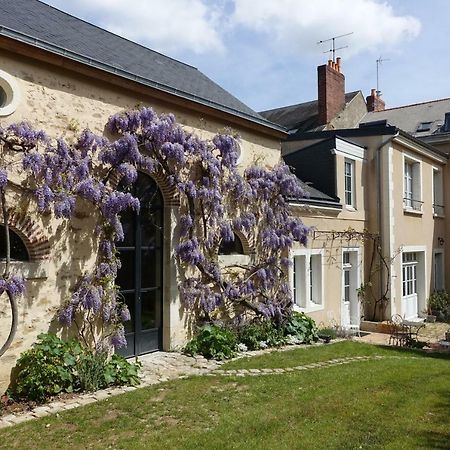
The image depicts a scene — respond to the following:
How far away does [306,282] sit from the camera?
12930mm

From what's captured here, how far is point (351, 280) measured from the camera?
15070 mm

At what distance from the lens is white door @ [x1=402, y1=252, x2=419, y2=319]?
1670 centimetres

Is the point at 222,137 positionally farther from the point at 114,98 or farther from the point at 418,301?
the point at 418,301

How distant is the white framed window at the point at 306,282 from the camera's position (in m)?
12.9

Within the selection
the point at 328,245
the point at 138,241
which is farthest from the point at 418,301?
the point at 138,241

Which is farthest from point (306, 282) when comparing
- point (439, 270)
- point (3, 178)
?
point (439, 270)

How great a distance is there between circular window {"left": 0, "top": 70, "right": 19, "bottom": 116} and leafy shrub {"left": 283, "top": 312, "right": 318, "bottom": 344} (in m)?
7.37

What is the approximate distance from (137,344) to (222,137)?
4348mm

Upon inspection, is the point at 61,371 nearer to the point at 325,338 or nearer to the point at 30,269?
the point at 30,269

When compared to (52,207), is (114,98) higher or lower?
higher

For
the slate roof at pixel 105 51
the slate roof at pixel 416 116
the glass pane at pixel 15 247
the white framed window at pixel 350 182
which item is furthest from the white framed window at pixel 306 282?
the slate roof at pixel 416 116

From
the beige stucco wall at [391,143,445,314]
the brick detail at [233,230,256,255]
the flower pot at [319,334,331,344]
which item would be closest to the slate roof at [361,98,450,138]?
the beige stucco wall at [391,143,445,314]

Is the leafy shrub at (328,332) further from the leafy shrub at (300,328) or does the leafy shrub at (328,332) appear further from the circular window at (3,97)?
the circular window at (3,97)

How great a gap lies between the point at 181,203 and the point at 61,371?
13.2ft
